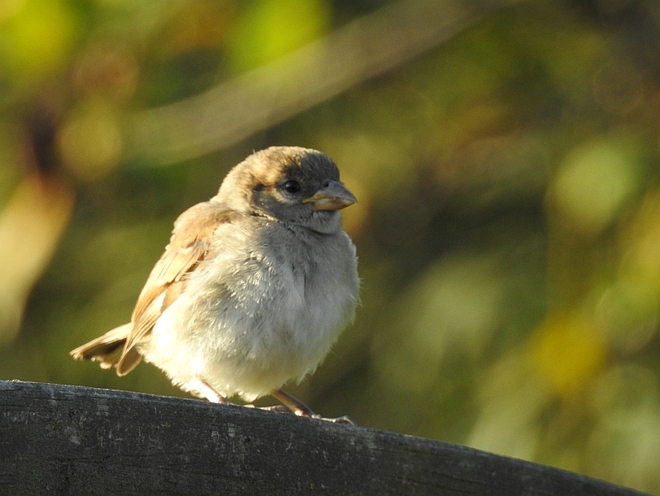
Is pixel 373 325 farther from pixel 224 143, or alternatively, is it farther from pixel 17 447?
pixel 17 447

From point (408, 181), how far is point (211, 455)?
11.7 feet

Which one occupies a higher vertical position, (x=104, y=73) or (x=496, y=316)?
(x=104, y=73)

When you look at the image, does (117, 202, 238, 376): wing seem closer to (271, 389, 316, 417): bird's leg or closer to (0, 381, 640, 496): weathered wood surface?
(271, 389, 316, 417): bird's leg

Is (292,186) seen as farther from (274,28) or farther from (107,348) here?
(107,348)

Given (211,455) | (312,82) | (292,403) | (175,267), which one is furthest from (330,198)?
(211,455)

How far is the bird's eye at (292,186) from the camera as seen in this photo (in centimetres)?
429

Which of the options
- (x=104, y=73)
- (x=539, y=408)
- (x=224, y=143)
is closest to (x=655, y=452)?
(x=539, y=408)

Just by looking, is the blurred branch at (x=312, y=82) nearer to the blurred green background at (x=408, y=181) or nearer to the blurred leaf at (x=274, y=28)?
the blurred green background at (x=408, y=181)

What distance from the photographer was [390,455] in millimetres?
2314

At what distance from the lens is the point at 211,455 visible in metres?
2.23

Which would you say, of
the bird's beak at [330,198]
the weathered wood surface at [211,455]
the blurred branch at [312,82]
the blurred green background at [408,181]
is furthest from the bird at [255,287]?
the weathered wood surface at [211,455]

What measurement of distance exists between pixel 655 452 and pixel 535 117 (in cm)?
182

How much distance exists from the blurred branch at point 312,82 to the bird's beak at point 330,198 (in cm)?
101

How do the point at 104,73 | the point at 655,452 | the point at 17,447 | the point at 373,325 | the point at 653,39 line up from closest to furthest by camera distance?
the point at 17,447, the point at 655,452, the point at 104,73, the point at 653,39, the point at 373,325
